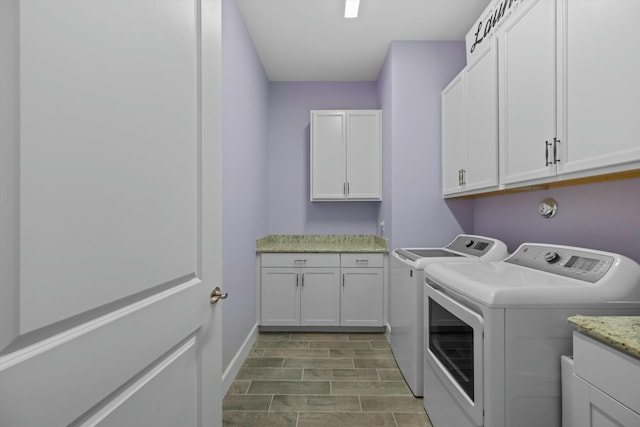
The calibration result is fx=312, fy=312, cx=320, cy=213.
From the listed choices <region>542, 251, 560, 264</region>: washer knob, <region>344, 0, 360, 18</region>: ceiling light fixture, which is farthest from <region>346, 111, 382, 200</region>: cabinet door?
<region>542, 251, 560, 264</region>: washer knob

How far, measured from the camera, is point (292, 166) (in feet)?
→ 12.3

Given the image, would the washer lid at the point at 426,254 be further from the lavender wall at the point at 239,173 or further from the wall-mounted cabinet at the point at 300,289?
the lavender wall at the point at 239,173

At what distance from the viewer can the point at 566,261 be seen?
1.45m

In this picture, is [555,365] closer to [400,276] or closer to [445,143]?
[400,276]

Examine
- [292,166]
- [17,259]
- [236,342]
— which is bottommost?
[236,342]

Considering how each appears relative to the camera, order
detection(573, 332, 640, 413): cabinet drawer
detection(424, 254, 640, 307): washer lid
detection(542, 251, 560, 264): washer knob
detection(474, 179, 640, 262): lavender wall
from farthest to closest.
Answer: detection(542, 251, 560, 264): washer knob < detection(474, 179, 640, 262): lavender wall < detection(424, 254, 640, 307): washer lid < detection(573, 332, 640, 413): cabinet drawer

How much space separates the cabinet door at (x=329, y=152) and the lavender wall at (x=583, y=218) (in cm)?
162

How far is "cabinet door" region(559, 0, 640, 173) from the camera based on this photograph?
1062mm

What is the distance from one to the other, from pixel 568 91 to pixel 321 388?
2199 millimetres

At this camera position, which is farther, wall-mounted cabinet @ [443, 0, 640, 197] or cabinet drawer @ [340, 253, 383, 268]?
cabinet drawer @ [340, 253, 383, 268]

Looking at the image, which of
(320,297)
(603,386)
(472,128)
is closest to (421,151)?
(472,128)

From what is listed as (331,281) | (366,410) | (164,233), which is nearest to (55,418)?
(164,233)

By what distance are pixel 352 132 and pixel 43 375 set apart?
3205 mm

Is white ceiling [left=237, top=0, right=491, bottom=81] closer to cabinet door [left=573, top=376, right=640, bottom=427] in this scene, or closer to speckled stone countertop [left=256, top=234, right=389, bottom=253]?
speckled stone countertop [left=256, top=234, right=389, bottom=253]
